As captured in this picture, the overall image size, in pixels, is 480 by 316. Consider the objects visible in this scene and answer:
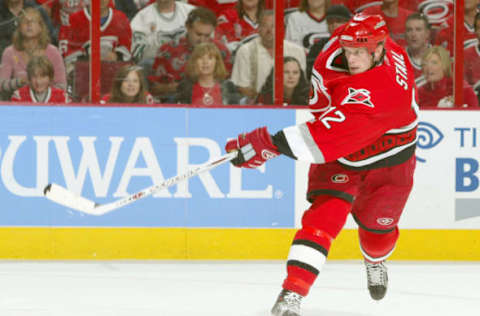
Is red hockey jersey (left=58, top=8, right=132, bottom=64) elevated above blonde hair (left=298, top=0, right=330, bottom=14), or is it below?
below

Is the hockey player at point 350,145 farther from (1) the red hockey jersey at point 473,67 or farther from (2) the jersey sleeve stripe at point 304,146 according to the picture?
(1) the red hockey jersey at point 473,67

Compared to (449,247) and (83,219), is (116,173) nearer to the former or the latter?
(83,219)

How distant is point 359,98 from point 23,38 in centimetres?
226

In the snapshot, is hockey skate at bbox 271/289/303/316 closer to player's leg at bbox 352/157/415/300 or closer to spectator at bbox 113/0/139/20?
player's leg at bbox 352/157/415/300

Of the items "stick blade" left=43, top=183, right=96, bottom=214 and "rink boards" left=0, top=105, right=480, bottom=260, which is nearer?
"stick blade" left=43, top=183, right=96, bottom=214

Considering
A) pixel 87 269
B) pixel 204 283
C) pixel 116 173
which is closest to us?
pixel 204 283

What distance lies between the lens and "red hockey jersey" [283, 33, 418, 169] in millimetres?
2809

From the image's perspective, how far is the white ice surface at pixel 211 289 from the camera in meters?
3.30

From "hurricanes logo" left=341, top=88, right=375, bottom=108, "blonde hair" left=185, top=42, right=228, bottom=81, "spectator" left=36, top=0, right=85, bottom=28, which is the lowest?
"hurricanes logo" left=341, top=88, right=375, bottom=108

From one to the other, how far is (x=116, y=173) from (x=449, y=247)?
176 centimetres

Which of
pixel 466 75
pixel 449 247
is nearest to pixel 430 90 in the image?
pixel 466 75

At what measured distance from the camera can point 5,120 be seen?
4.46m

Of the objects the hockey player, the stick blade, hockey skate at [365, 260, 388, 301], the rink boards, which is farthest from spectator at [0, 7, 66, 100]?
hockey skate at [365, 260, 388, 301]

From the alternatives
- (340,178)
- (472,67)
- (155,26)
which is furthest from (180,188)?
(472,67)
